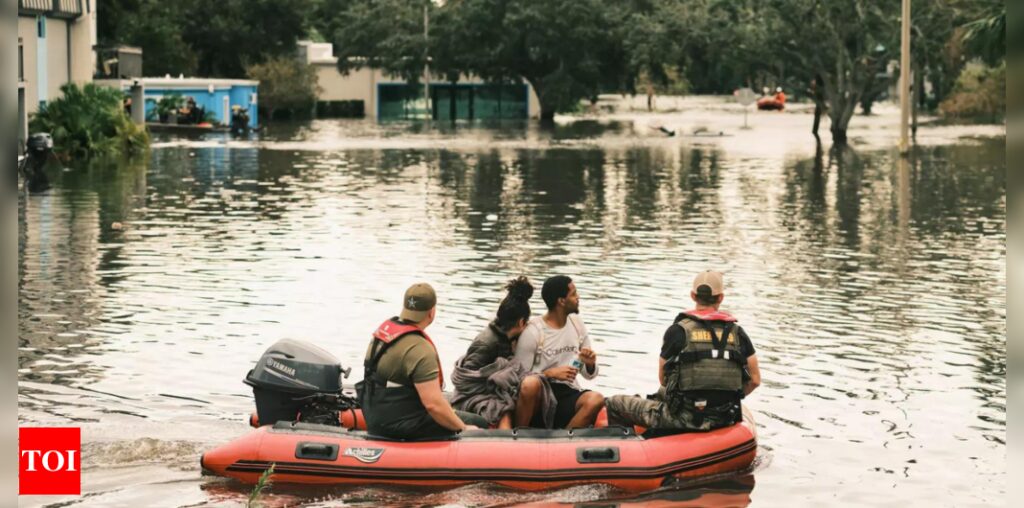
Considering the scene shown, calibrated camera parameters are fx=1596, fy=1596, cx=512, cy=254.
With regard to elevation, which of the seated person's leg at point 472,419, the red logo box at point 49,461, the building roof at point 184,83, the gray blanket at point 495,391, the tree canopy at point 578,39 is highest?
the tree canopy at point 578,39

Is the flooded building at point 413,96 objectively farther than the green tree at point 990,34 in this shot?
Yes

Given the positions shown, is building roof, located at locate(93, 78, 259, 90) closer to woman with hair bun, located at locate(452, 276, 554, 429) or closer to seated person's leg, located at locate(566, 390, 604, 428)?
woman with hair bun, located at locate(452, 276, 554, 429)

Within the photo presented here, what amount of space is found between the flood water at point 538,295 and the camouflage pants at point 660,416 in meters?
0.40

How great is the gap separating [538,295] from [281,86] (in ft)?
250

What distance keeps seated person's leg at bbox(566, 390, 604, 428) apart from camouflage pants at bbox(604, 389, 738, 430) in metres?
0.16

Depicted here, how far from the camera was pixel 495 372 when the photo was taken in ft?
36.3

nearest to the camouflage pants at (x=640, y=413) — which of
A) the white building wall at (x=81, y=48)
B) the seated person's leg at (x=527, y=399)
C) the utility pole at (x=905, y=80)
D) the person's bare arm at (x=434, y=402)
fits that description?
the seated person's leg at (x=527, y=399)

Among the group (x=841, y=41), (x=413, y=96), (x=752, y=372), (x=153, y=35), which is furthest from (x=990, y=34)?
(x=413, y=96)

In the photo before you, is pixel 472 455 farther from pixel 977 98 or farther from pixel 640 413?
pixel 977 98

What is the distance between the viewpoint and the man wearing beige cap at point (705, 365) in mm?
10477

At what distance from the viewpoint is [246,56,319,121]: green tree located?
93.3m

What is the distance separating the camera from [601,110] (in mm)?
111688

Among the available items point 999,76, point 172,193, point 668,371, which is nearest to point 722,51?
point 999,76

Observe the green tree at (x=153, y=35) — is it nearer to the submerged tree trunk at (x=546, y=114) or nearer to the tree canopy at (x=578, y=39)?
the tree canopy at (x=578, y=39)
